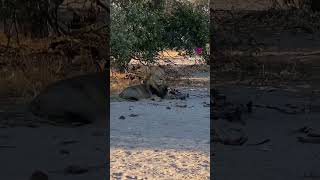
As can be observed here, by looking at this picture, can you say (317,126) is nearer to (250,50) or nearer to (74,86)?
(74,86)

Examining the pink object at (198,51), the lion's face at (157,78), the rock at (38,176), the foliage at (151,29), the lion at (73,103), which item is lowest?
the rock at (38,176)

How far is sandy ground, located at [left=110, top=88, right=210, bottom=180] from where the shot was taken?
4461mm

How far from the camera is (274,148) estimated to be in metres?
5.22

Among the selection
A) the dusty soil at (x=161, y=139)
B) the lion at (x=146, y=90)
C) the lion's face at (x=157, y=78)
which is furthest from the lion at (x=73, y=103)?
the lion's face at (x=157, y=78)

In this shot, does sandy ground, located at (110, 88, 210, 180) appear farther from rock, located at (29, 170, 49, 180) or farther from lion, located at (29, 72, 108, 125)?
rock, located at (29, 170, 49, 180)

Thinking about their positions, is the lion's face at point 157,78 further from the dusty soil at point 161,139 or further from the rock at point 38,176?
the rock at point 38,176

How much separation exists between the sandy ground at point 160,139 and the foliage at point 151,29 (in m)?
1.99

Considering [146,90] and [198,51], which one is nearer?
[146,90]

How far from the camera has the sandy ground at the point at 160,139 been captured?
4.46m

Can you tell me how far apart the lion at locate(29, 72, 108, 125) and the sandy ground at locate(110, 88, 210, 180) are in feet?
0.61

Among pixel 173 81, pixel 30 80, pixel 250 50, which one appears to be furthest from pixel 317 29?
pixel 30 80

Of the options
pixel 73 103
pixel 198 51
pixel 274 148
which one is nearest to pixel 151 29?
pixel 198 51

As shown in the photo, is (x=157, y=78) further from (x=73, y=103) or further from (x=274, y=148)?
(x=274, y=148)

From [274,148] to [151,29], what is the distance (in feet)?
16.2
